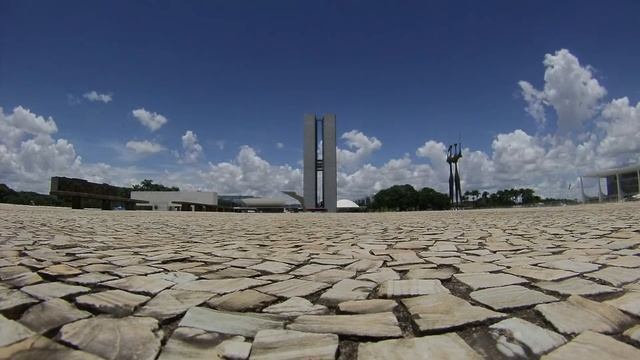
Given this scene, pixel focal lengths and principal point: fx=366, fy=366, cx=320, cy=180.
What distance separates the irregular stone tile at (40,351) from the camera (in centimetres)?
132

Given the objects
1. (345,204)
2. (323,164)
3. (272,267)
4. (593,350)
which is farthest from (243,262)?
(345,204)

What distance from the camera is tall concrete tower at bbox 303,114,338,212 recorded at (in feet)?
169

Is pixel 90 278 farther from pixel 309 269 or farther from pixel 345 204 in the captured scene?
pixel 345 204

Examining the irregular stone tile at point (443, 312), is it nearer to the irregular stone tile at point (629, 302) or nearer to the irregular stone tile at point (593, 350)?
the irregular stone tile at point (593, 350)

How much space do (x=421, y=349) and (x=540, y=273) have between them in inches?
61.7

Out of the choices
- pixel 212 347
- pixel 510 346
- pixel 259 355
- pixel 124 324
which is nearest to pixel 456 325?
pixel 510 346

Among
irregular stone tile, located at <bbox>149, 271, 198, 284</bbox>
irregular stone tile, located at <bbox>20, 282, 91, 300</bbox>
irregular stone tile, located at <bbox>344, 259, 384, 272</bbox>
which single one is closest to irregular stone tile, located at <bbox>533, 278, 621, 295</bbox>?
irregular stone tile, located at <bbox>344, 259, 384, 272</bbox>

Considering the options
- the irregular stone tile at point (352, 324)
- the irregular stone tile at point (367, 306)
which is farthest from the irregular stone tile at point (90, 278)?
the irregular stone tile at point (367, 306)

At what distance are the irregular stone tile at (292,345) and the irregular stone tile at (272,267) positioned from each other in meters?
1.27

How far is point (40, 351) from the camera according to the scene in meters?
1.37

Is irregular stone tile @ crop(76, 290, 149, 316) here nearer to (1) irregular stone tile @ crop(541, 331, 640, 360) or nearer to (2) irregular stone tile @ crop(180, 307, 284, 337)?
(2) irregular stone tile @ crop(180, 307, 284, 337)

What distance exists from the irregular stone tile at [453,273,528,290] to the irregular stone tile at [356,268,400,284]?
0.42 metres

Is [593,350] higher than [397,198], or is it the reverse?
[397,198]

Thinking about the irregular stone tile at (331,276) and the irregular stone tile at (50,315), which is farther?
the irregular stone tile at (331,276)
